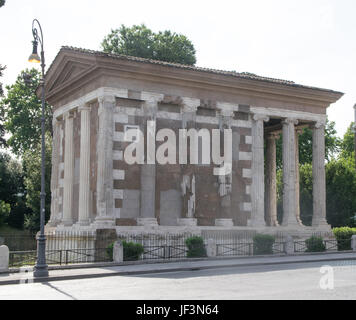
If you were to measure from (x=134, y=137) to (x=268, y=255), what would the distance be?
9671mm

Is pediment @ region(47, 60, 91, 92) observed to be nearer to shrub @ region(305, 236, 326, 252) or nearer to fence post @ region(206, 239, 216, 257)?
fence post @ region(206, 239, 216, 257)

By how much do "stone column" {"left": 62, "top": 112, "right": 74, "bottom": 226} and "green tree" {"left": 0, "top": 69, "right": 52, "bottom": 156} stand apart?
20.4 m

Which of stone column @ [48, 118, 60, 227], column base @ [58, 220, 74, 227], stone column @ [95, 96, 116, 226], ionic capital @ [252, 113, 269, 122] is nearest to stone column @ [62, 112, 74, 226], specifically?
column base @ [58, 220, 74, 227]

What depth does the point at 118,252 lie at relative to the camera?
87.2 ft

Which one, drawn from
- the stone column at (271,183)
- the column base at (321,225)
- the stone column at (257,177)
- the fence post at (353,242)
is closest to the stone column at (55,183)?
the stone column at (257,177)

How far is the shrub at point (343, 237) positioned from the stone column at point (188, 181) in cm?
1012

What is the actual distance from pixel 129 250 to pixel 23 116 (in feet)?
104

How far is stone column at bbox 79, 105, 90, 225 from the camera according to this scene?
31859 millimetres

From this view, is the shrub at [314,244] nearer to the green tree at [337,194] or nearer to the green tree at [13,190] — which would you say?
the green tree at [337,194]

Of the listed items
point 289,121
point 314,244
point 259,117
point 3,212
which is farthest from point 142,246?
point 3,212

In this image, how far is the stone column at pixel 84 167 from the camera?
1254 inches

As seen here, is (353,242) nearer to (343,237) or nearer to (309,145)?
(343,237)

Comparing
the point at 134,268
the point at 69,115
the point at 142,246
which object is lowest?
the point at 134,268

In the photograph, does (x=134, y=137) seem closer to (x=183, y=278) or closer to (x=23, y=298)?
(x=183, y=278)
